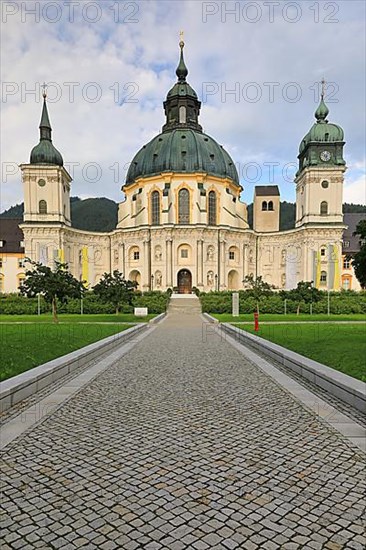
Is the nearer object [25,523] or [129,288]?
[25,523]

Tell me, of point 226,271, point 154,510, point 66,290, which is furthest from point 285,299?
point 154,510

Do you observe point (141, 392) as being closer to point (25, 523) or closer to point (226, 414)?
point (226, 414)

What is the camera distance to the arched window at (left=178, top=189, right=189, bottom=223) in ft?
207

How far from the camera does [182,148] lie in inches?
2554

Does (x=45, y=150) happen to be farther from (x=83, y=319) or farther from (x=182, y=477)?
(x=182, y=477)

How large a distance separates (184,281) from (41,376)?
55423 millimetres

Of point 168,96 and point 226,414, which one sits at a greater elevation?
point 168,96

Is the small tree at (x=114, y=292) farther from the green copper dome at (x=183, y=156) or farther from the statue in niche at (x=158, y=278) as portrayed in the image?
the green copper dome at (x=183, y=156)

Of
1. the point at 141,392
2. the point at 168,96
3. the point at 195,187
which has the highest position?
the point at 168,96

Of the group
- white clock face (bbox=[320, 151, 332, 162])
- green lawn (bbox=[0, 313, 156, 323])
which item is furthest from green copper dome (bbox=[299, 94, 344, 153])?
green lawn (bbox=[0, 313, 156, 323])

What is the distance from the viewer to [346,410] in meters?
6.17

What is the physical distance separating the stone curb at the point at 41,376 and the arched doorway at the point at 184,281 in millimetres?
50393

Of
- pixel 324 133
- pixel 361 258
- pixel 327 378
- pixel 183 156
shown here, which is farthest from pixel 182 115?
pixel 327 378

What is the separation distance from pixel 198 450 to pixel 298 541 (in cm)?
182
